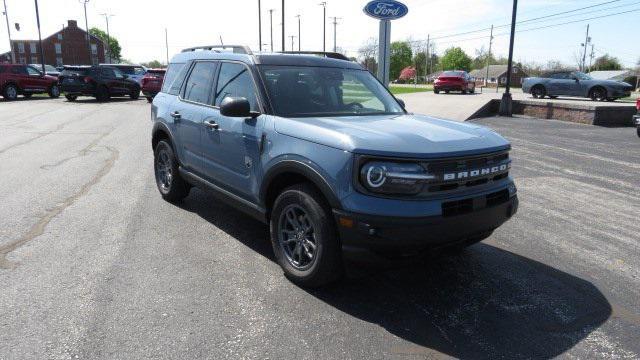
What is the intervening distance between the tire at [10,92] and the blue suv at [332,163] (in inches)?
1015

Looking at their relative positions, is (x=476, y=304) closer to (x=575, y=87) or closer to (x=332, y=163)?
(x=332, y=163)

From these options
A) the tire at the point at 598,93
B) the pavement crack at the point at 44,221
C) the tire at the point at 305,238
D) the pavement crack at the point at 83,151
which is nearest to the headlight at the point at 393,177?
the tire at the point at 305,238

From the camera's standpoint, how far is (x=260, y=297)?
3730 millimetres

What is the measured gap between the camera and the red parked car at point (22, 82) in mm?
26000

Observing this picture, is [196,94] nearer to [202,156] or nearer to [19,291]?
[202,156]

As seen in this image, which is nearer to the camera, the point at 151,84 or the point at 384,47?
the point at 384,47

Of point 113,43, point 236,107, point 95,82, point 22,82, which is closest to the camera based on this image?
point 236,107

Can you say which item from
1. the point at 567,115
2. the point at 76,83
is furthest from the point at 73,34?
the point at 567,115

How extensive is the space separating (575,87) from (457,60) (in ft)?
404

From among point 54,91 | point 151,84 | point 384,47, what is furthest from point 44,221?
point 54,91

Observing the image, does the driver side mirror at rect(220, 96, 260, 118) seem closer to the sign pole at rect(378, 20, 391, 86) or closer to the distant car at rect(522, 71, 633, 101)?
the sign pole at rect(378, 20, 391, 86)

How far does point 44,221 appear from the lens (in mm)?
5445

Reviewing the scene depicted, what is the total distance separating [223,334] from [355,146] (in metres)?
1.54

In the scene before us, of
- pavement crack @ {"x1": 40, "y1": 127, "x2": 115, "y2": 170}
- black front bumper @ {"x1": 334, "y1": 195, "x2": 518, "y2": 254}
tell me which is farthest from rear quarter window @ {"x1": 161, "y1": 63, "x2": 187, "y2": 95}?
black front bumper @ {"x1": 334, "y1": 195, "x2": 518, "y2": 254}
